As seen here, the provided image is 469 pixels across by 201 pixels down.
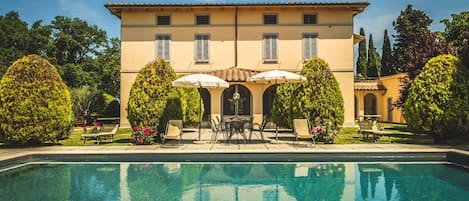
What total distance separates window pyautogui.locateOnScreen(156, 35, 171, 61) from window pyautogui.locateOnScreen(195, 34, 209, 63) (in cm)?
172

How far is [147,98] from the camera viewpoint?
11.3 m

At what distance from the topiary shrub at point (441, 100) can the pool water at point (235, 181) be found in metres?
2.44

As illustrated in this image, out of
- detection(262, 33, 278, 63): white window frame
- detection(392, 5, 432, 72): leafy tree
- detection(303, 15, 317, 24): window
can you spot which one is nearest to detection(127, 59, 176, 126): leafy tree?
detection(262, 33, 278, 63): white window frame

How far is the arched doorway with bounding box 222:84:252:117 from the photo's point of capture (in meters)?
19.5

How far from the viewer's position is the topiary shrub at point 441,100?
1055cm

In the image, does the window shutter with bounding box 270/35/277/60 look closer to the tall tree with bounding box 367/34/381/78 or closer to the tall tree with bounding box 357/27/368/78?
the tall tree with bounding box 367/34/381/78

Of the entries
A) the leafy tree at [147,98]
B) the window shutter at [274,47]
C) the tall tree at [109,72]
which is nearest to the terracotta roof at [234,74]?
the window shutter at [274,47]

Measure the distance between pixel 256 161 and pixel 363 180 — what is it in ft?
9.45

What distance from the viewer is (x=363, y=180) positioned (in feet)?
24.0

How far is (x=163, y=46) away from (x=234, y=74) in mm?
4838

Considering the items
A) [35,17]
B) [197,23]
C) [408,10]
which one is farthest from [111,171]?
[408,10]

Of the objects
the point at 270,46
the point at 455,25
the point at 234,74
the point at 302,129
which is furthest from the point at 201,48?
the point at 455,25

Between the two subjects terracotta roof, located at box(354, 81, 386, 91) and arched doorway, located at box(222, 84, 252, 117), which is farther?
terracotta roof, located at box(354, 81, 386, 91)

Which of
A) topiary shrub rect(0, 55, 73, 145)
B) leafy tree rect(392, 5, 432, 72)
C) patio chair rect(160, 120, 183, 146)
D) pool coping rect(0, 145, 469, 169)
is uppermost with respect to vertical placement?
leafy tree rect(392, 5, 432, 72)
